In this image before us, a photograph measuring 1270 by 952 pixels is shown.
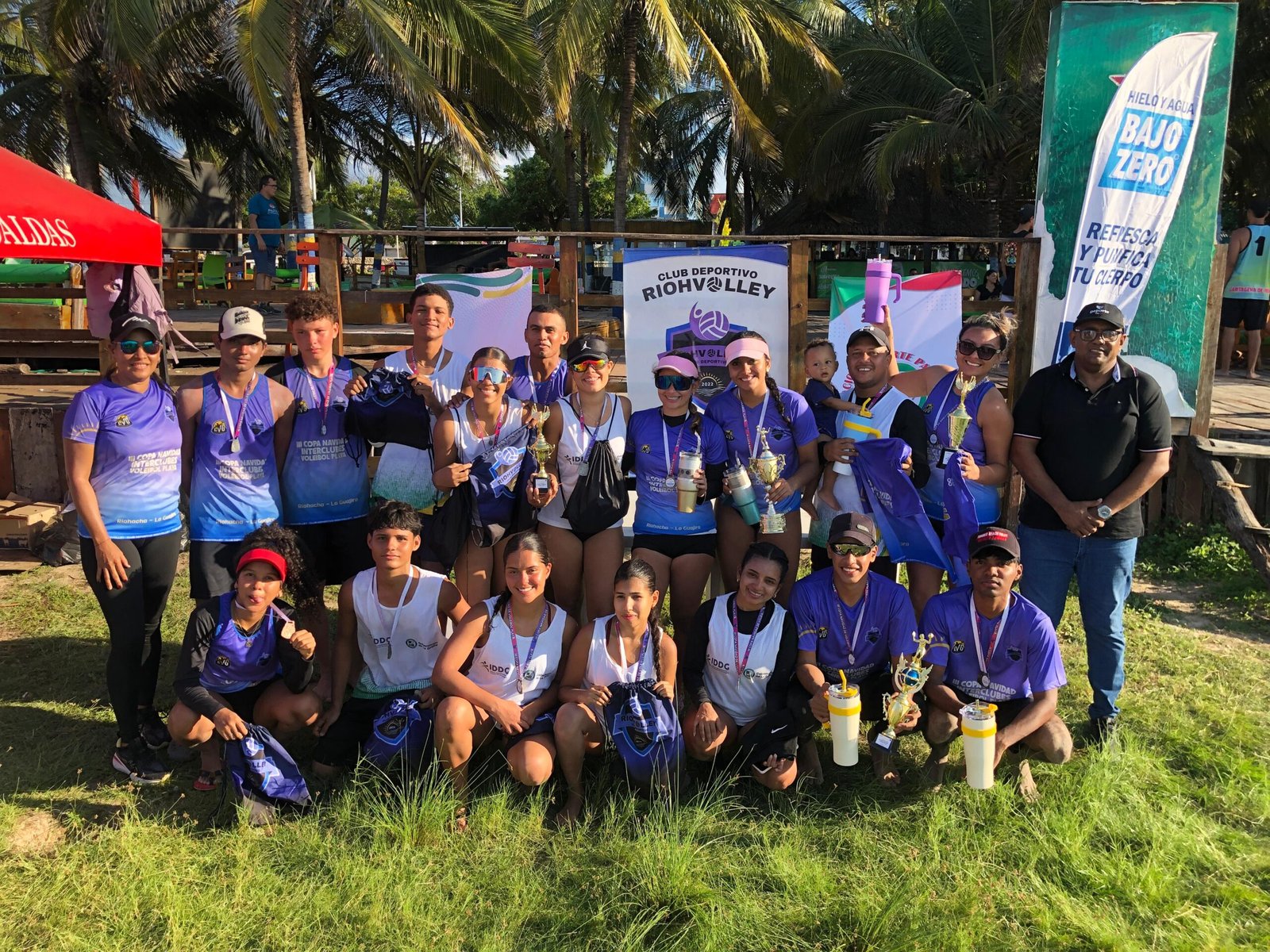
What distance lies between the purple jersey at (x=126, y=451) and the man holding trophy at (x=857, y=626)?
2.90 meters

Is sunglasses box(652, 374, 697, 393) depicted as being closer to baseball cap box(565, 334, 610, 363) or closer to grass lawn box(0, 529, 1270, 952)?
baseball cap box(565, 334, 610, 363)

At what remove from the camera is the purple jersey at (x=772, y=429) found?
457 cm

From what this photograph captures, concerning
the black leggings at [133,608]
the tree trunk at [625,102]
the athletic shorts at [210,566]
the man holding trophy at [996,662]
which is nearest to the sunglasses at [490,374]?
the athletic shorts at [210,566]

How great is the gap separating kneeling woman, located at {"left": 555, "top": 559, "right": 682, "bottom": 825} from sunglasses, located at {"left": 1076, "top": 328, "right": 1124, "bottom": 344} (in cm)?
223

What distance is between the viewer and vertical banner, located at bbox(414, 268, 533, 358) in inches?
262

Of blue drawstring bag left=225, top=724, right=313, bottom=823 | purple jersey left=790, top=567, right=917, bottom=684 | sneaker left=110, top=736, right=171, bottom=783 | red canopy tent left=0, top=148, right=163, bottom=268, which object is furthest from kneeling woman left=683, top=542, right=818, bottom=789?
red canopy tent left=0, top=148, right=163, bottom=268

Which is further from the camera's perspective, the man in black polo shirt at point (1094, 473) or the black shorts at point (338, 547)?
the black shorts at point (338, 547)

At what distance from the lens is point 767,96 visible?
2102 cm

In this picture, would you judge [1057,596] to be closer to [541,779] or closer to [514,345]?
[541,779]

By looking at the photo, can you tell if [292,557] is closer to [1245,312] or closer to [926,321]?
[926,321]

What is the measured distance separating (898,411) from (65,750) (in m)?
4.28

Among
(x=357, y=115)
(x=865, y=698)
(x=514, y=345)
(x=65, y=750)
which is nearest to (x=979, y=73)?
(x=357, y=115)

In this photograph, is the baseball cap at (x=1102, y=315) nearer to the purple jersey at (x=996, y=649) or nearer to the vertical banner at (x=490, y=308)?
the purple jersey at (x=996, y=649)

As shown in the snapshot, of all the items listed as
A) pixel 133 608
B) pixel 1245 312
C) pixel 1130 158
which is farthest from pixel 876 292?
pixel 1245 312
